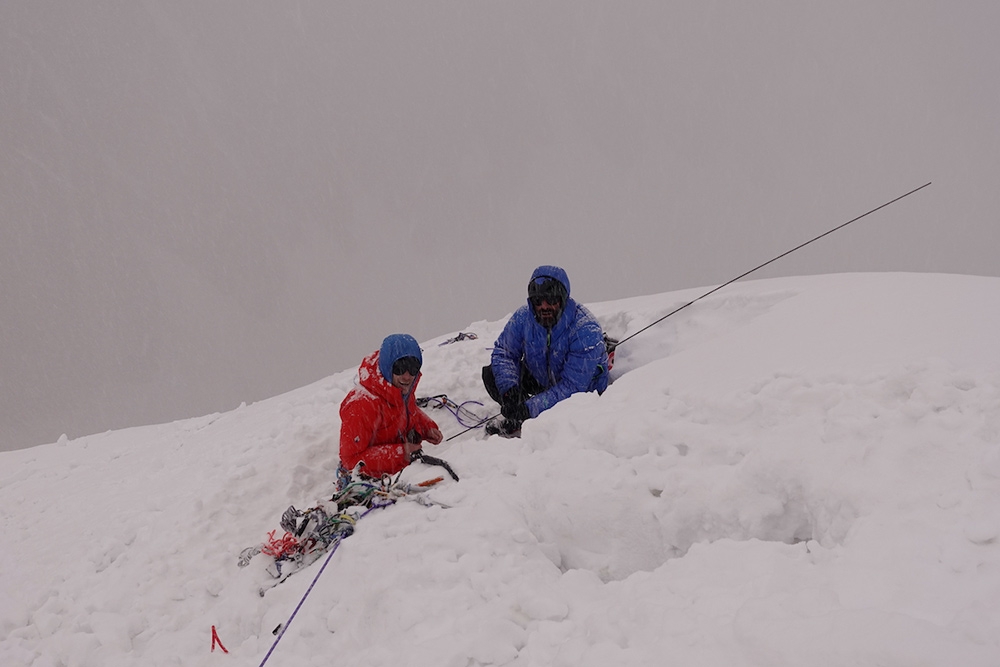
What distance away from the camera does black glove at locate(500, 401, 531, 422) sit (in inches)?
182

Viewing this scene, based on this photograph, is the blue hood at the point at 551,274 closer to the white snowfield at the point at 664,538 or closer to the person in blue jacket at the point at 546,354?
the person in blue jacket at the point at 546,354

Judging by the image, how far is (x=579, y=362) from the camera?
461 cm

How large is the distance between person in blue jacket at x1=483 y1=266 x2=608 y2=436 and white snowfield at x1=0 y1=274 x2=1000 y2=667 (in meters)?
0.94

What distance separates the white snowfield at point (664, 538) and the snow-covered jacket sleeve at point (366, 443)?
0.32m

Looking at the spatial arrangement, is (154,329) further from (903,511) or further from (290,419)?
(903,511)

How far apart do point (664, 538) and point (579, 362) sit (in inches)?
89.6

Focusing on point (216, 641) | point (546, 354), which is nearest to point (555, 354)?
point (546, 354)

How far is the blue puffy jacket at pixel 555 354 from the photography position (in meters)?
4.57

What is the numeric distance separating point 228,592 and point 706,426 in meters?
2.69

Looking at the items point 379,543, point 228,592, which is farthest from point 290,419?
point 379,543

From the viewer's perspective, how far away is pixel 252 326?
77.2 meters

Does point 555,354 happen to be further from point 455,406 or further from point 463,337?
point 463,337

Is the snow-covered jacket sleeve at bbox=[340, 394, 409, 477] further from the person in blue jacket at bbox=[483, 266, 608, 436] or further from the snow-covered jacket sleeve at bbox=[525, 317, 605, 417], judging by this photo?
the snow-covered jacket sleeve at bbox=[525, 317, 605, 417]

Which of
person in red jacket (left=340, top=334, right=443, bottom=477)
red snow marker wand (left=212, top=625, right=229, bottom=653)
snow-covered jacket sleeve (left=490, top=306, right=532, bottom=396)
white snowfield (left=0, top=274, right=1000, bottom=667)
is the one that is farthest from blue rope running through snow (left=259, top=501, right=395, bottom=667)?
snow-covered jacket sleeve (left=490, top=306, right=532, bottom=396)
